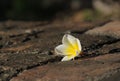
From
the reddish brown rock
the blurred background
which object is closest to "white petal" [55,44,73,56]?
the reddish brown rock

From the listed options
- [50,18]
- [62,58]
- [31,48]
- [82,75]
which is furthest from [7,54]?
[50,18]

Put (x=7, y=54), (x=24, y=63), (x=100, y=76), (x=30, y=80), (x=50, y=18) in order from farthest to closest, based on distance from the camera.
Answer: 1. (x=50, y=18)
2. (x=7, y=54)
3. (x=24, y=63)
4. (x=30, y=80)
5. (x=100, y=76)

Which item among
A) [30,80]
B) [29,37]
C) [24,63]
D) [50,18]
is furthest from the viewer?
[50,18]

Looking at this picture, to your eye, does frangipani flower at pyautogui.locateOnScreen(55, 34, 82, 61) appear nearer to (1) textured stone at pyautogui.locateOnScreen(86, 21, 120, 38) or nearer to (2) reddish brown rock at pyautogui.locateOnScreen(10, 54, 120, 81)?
(2) reddish brown rock at pyautogui.locateOnScreen(10, 54, 120, 81)

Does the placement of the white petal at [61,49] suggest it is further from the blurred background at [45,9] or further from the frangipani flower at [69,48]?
the blurred background at [45,9]

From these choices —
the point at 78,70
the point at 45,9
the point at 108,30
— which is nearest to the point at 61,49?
the point at 78,70

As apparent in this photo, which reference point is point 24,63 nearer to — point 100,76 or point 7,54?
point 7,54

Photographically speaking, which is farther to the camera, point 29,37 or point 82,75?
point 29,37

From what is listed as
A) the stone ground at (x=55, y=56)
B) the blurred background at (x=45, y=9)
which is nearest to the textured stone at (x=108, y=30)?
the stone ground at (x=55, y=56)
